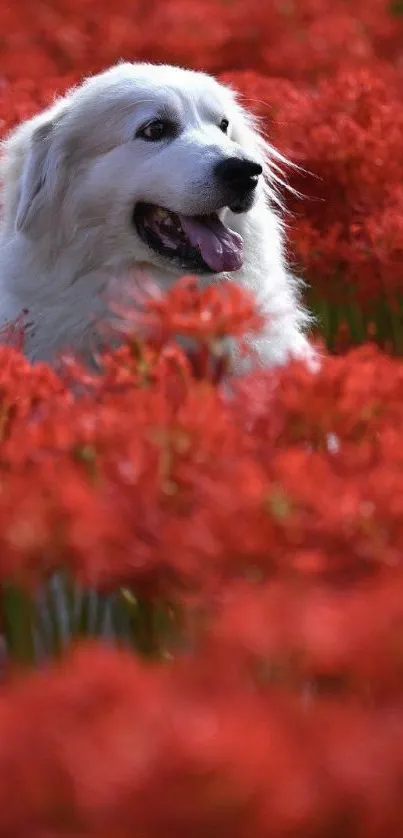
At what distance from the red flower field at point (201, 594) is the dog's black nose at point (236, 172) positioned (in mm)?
1739

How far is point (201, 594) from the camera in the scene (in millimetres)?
1657

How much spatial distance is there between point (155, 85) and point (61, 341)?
2.84 ft

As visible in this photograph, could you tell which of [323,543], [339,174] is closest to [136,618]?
[323,543]

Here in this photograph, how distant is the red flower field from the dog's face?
1.83 m

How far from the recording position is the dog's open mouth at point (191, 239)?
163 inches

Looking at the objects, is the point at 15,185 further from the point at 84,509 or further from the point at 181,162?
the point at 84,509

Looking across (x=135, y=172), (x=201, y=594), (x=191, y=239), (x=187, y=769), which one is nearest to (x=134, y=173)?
(x=135, y=172)

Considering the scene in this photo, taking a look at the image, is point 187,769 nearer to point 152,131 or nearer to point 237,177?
point 237,177

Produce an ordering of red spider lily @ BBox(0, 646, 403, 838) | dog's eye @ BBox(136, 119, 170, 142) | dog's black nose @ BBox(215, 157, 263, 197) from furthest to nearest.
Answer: dog's eye @ BBox(136, 119, 170, 142) → dog's black nose @ BBox(215, 157, 263, 197) → red spider lily @ BBox(0, 646, 403, 838)

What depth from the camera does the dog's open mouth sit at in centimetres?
414

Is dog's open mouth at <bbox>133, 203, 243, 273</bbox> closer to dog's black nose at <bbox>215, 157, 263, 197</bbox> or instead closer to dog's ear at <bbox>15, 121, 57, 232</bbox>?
dog's black nose at <bbox>215, 157, 263, 197</bbox>

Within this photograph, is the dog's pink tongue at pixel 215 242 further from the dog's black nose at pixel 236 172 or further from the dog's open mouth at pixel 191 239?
the dog's black nose at pixel 236 172

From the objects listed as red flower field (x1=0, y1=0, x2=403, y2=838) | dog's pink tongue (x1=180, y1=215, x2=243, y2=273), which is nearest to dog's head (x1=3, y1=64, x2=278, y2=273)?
dog's pink tongue (x1=180, y1=215, x2=243, y2=273)

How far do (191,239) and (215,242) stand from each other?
0.28ft
